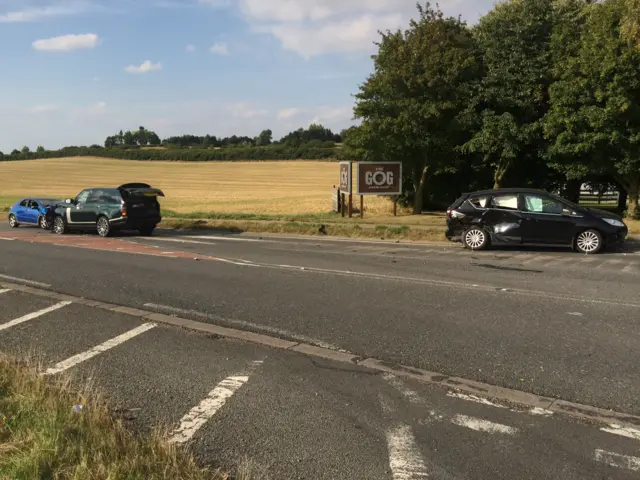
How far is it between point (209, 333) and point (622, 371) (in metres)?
4.21

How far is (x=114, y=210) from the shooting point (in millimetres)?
19375

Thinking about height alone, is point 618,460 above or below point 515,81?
below

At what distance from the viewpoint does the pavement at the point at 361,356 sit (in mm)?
3586

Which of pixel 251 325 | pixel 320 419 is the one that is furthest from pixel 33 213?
pixel 320 419

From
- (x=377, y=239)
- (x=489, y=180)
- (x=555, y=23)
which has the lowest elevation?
(x=377, y=239)

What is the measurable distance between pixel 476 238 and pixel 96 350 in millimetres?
10631

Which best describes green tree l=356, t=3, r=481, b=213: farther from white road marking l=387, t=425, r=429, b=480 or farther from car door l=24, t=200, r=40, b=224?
white road marking l=387, t=425, r=429, b=480

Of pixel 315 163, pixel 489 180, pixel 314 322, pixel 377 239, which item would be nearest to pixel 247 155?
pixel 315 163

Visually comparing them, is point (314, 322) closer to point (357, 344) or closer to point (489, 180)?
point (357, 344)

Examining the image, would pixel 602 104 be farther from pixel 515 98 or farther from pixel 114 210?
pixel 114 210

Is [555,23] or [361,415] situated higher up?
[555,23]

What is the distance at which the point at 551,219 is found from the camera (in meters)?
13.4

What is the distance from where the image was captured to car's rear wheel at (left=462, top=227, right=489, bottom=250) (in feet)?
46.4

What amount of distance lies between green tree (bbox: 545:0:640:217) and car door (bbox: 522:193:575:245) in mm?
6281
